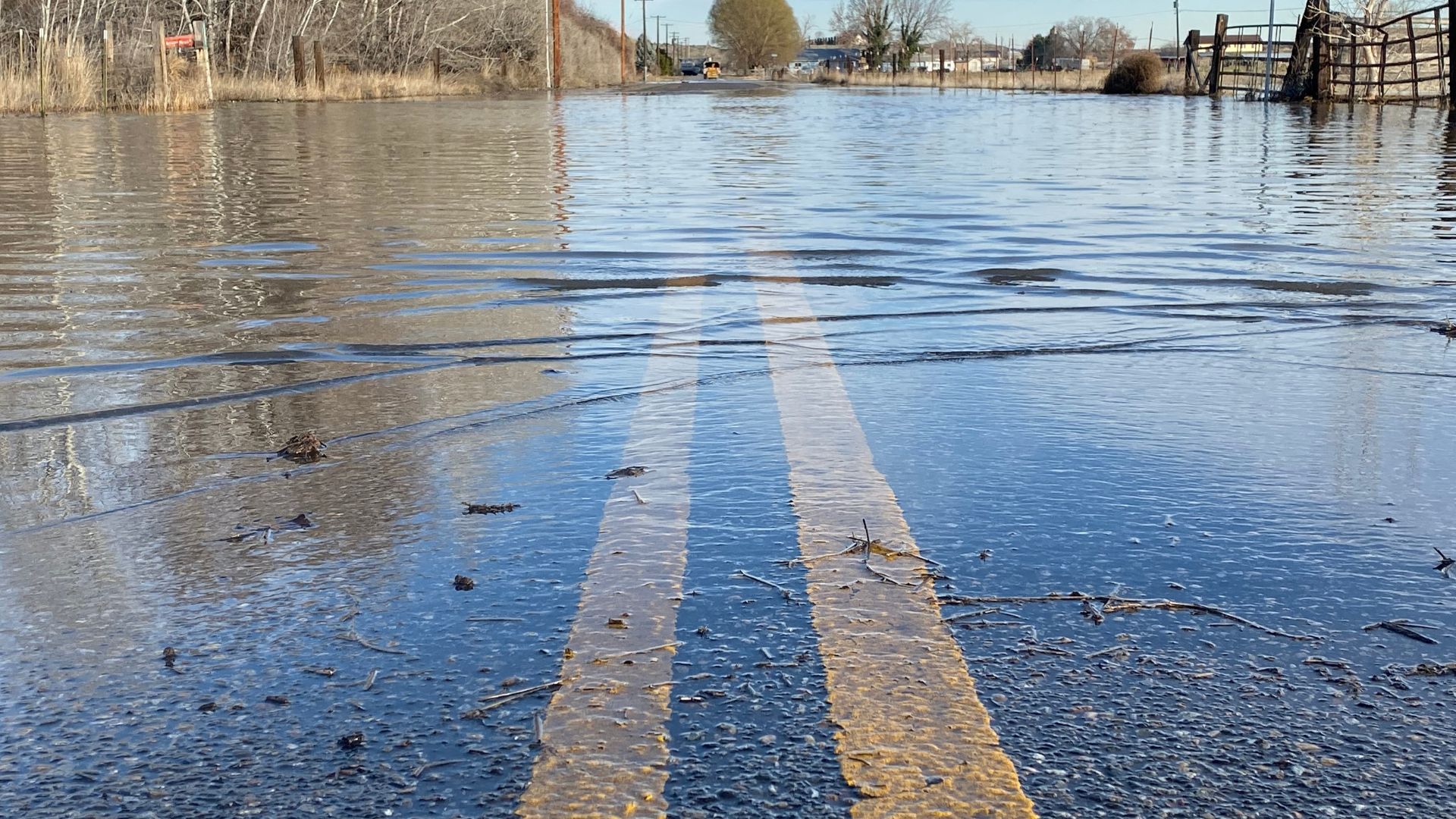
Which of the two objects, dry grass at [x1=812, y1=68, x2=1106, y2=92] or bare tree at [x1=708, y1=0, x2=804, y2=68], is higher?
bare tree at [x1=708, y1=0, x2=804, y2=68]

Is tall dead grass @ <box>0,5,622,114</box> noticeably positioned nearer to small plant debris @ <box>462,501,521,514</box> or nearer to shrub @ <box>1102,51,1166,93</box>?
shrub @ <box>1102,51,1166,93</box>

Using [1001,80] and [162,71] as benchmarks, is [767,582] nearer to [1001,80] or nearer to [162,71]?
[162,71]

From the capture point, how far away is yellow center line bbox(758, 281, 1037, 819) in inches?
62.6

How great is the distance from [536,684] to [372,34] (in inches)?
1752

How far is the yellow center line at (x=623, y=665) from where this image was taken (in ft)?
5.15

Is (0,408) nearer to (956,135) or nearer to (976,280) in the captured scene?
(976,280)

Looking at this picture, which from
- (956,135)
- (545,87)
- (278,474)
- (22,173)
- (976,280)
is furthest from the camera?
(545,87)

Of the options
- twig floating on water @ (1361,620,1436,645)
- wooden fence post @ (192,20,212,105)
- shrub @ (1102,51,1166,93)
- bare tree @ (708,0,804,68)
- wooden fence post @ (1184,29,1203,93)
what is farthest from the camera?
bare tree @ (708,0,804,68)

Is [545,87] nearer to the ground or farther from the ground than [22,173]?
farther from the ground

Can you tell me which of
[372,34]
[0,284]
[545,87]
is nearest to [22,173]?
[0,284]

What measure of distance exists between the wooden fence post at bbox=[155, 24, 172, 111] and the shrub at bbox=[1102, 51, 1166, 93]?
107 ft

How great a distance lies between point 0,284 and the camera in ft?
18.5

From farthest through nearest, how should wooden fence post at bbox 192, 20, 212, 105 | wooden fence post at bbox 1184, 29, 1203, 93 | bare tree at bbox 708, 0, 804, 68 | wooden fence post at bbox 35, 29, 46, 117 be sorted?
bare tree at bbox 708, 0, 804, 68, wooden fence post at bbox 1184, 29, 1203, 93, wooden fence post at bbox 192, 20, 212, 105, wooden fence post at bbox 35, 29, 46, 117

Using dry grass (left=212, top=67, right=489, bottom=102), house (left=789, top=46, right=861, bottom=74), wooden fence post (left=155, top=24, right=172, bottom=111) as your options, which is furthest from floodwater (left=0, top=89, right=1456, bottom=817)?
house (left=789, top=46, right=861, bottom=74)
